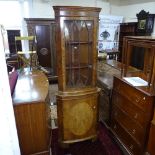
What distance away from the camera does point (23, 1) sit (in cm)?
485

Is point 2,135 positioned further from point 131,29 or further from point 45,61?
point 131,29

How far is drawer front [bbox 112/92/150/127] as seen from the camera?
5.94 ft

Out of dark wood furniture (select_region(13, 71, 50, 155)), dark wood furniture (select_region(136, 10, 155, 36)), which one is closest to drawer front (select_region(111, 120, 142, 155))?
dark wood furniture (select_region(13, 71, 50, 155))

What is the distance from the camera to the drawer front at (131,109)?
1.81 metres

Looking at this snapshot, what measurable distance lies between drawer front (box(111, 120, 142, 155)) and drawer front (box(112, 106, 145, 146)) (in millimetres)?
69

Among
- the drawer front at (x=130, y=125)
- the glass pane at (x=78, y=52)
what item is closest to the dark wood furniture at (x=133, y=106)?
the drawer front at (x=130, y=125)

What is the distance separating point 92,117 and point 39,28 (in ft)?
10.9

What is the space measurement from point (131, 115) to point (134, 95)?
288 mm

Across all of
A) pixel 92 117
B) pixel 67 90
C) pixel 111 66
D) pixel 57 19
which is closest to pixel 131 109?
pixel 92 117

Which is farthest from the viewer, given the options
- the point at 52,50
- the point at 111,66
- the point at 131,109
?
the point at 52,50

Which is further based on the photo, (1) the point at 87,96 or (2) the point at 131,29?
(2) the point at 131,29

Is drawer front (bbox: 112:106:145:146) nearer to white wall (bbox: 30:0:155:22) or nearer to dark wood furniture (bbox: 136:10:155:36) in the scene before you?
dark wood furniture (bbox: 136:10:155:36)

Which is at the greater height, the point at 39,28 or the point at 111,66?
the point at 39,28

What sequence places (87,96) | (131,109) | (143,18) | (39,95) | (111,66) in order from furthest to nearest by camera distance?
(143,18)
(111,66)
(87,96)
(131,109)
(39,95)
